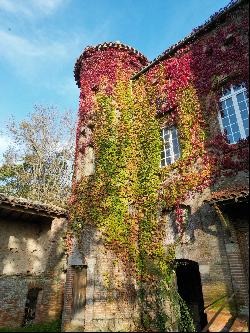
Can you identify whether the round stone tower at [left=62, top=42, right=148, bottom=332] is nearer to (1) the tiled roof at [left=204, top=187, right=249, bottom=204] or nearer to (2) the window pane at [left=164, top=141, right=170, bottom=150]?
(2) the window pane at [left=164, top=141, right=170, bottom=150]

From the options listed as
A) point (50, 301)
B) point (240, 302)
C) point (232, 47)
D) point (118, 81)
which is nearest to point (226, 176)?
point (240, 302)

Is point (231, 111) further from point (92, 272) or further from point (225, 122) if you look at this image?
point (92, 272)

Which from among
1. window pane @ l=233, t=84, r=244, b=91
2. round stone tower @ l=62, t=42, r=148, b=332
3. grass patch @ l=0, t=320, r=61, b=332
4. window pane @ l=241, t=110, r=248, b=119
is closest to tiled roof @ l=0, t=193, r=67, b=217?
round stone tower @ l=62, t=42, r=148, b=332

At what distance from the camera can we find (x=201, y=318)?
12.9 meters

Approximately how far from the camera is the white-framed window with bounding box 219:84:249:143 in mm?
10703

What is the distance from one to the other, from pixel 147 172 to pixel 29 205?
16.7ft

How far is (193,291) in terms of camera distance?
44.2ft

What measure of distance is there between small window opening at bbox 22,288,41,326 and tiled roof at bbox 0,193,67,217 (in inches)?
138

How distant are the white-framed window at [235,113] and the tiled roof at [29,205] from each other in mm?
7960

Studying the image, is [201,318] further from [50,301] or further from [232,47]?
[232,47]

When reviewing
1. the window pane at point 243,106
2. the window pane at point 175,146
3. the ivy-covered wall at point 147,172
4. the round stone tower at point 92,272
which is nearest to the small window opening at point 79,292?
the round stone tower at point 92,272

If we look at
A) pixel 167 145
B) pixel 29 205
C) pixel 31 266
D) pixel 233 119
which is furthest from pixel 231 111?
pixel 31 266

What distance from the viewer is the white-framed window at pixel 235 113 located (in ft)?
35.1

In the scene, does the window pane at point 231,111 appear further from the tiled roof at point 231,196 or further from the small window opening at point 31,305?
the small window opening at point 31,305
